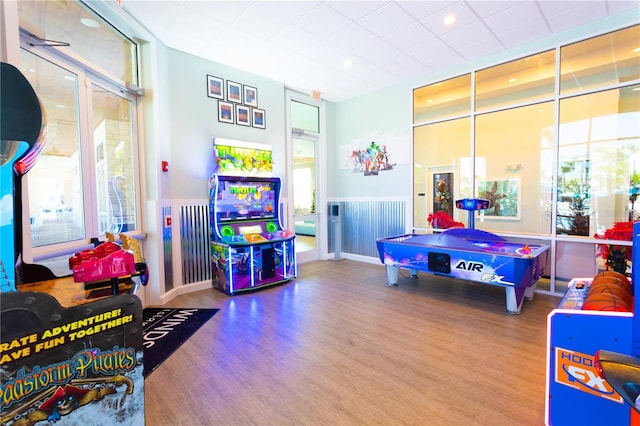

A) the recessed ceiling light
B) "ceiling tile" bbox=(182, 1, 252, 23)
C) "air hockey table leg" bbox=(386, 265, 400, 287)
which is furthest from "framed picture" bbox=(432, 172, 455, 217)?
the recessed ceiling light

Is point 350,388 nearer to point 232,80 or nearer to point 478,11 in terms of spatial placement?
point 478,11

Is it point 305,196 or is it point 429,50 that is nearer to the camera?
point 429,50

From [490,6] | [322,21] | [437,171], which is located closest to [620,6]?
[490,6]

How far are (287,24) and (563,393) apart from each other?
154 inches

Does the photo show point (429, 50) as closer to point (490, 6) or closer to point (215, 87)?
point (490, 6)

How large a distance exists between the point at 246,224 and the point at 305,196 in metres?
1.85

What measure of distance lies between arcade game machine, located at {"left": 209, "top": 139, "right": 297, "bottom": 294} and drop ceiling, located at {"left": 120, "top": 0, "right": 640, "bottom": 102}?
→ 128 cm

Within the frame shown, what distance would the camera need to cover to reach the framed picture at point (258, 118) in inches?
191

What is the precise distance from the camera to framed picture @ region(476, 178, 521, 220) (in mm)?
6117

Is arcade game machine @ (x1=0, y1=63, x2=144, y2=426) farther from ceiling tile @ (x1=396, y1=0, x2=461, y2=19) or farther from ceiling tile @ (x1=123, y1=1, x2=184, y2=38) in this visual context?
ceiling tile @ (x1=396, y1=0, x2=461, y2=19)

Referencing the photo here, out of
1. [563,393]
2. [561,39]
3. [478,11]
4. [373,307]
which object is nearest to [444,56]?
[478,11]

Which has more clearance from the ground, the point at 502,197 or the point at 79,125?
the point at 79,125

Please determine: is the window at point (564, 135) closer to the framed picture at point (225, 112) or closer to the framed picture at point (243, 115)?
the framed picture at point (243, 115)

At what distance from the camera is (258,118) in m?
4.91
